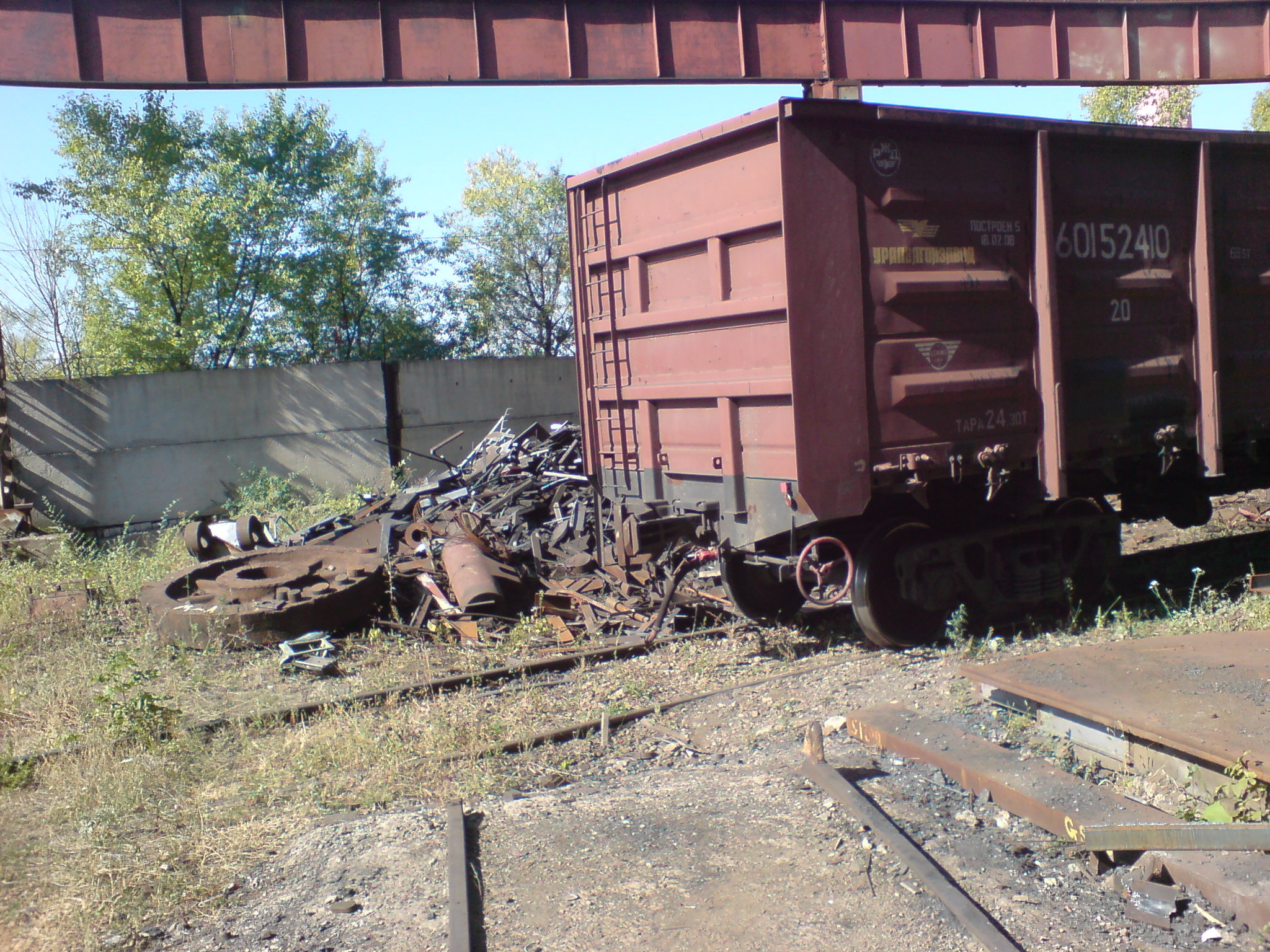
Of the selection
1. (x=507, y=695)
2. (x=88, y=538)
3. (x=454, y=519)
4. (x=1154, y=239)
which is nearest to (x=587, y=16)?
(x=454, y=519)

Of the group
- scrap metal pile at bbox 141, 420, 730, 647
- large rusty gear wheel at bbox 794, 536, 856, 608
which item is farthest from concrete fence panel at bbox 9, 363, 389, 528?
large rusty gear wheel at bbox 794, 536, 856, 608

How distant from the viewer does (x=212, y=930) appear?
3.51 meters

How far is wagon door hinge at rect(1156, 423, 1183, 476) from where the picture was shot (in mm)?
6855

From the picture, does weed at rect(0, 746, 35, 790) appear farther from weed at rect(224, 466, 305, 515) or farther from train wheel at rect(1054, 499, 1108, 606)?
weed at rect(224, 466, 305, 515)

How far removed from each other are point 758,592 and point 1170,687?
3.22 m

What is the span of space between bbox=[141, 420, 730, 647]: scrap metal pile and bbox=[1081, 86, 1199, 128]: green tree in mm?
18181

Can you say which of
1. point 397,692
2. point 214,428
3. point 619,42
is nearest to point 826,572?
point 397,692

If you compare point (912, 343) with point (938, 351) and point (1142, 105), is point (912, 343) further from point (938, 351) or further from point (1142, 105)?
point (1142, 105)

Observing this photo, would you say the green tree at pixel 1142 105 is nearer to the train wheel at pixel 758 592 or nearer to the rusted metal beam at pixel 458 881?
the train wheel at pixel 758 592

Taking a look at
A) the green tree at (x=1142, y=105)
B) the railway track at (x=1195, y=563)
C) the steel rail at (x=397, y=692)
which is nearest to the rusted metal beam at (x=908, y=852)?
the steel rail at (x=397, y=692)

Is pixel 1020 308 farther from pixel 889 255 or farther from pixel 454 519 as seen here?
pixel 454 519

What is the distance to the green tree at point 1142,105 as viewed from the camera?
21203 mm

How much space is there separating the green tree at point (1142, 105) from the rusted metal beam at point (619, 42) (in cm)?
1062

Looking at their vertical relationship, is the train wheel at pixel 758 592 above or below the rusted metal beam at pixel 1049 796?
above
